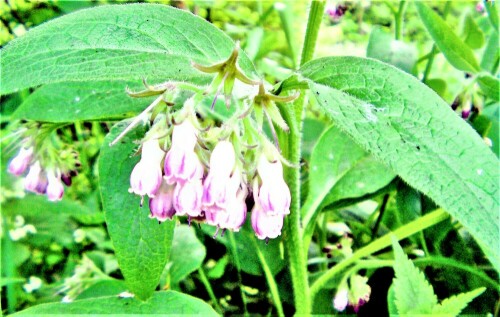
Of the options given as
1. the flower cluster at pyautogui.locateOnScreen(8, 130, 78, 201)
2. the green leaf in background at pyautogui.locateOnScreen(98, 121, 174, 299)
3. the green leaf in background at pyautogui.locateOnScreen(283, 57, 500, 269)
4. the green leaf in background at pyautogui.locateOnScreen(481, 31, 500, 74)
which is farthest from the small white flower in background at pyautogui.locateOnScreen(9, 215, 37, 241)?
the green leaf in background at pyautogui.locateOnScreen(481, 31, 500, 74)

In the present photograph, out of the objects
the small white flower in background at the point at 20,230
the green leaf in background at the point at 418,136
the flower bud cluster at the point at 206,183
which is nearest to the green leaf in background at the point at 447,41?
the green leaf in background at the point at 418,136

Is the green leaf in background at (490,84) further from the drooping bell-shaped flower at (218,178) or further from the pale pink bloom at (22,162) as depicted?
the pale pink bloom at (22,162)

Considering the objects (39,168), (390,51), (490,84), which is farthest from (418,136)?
(39,168)

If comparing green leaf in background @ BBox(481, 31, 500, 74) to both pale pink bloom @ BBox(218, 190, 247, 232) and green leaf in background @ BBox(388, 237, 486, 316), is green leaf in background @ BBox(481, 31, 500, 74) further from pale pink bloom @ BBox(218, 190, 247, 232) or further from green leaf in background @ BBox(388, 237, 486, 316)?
pale pink bloom @ BBox(218, 190, 247, 232)

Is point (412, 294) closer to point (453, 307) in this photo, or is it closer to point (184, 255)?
point (453, 307)

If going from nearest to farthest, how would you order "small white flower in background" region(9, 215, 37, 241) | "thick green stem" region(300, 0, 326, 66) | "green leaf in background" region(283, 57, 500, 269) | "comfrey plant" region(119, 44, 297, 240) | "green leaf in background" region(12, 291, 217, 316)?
"green leaf in background" region(283, 57, 500, 269)
"comfrey plant" region(119, 44, 297, 240)
"green leaf in background" region(12, 291, 217, 316)
"thick green stem" region(300, 0, 326, 66)
"small white flower in background" region(9, 215, 37, 241)

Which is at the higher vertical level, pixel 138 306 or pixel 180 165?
pixel 180 165

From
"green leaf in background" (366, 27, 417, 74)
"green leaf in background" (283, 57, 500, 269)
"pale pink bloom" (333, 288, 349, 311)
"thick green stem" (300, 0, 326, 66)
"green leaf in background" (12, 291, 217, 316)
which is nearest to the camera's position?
"green leaf in background" (283, 57, 500, 269)
